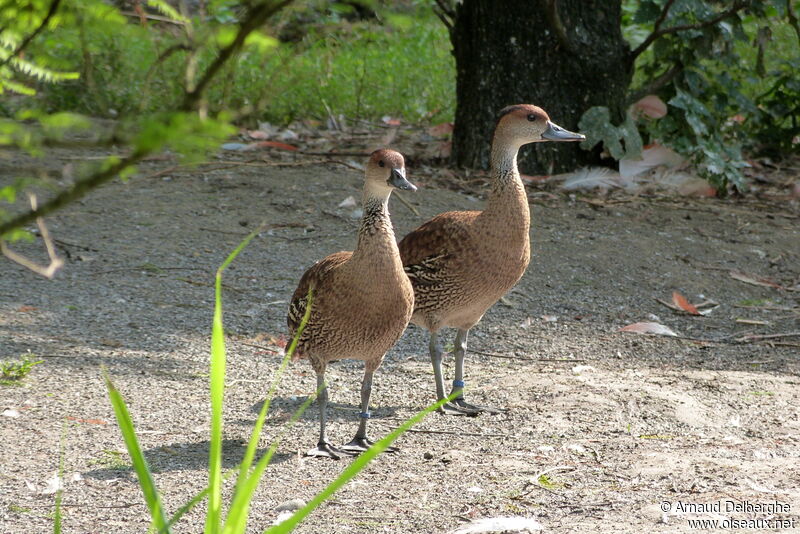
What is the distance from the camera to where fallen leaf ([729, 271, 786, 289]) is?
7.07 m

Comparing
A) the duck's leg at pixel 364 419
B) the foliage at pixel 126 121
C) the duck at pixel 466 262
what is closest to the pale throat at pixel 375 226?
the duck's leg at pixel 364 419

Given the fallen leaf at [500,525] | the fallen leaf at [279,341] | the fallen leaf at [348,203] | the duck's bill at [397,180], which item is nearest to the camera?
the fallen leaf at [500,525]

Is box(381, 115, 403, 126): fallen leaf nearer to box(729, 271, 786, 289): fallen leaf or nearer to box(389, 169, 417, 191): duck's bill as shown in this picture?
box(729, 271, 786, 289): fallen leaf

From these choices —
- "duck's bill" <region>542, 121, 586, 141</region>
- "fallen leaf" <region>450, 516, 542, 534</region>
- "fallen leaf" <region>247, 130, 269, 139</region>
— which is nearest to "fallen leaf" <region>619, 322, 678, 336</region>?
"duck's bill" <region>542, 121, 586, 141</region>

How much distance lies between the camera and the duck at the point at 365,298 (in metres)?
4.29

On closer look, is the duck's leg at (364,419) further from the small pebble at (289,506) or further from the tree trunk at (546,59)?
the tree trunk at (546,59)

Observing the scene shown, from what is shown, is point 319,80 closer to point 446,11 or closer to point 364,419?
point 446,11

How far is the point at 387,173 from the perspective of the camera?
4.47m

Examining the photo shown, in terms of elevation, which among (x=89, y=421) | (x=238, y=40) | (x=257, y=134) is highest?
(x=238, y=40)

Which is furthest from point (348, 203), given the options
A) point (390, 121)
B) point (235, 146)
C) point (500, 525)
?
point (500, 525)

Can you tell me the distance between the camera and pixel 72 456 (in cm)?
411

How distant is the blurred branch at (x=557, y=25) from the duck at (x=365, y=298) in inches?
146

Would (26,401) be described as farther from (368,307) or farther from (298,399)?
(368,307)

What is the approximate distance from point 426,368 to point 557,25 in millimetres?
3438
